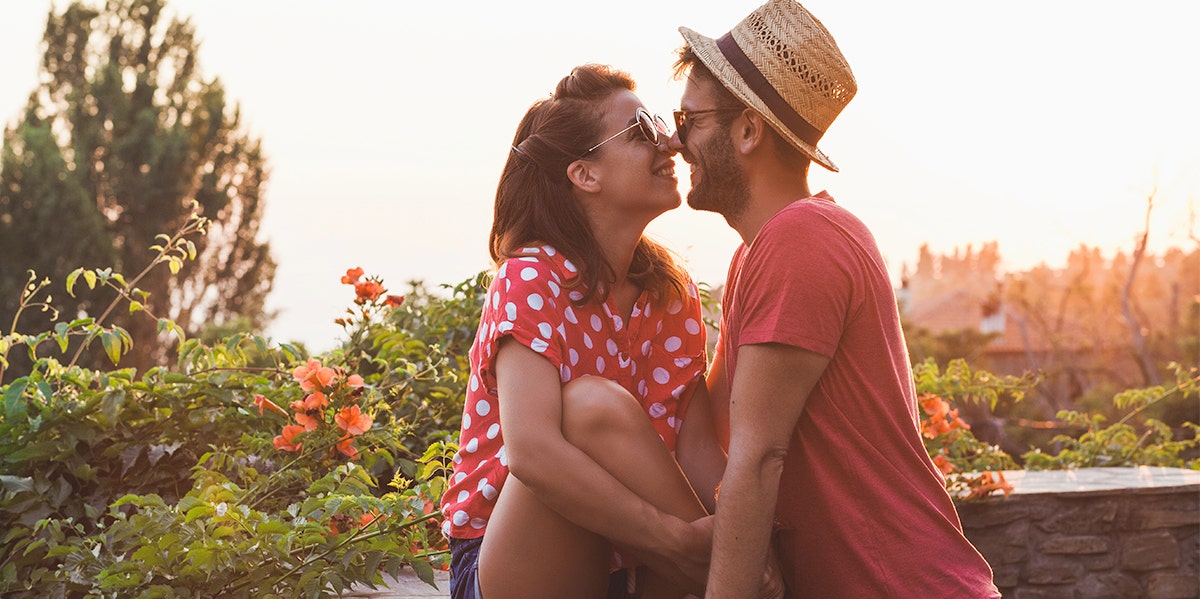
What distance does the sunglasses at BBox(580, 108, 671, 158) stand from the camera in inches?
81.7

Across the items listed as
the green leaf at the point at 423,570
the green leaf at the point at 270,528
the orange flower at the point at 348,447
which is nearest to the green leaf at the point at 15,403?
the orange flower at the point at 348,447

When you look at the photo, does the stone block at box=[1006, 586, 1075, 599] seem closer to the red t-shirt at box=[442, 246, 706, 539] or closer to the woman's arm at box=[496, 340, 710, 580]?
the red t-shirt at box=[442, 246, 706, 539]

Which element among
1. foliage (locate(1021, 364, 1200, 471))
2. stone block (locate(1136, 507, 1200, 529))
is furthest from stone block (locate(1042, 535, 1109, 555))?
foliage (locate(1021, 364, 1200, 471))

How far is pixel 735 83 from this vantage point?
74.5 inches

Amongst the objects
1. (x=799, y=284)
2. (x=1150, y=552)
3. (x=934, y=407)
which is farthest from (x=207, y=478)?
(x=1150, y=552)

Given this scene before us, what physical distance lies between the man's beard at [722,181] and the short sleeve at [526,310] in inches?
12.0

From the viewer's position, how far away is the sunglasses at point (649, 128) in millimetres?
2074

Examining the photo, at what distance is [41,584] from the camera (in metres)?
2.75

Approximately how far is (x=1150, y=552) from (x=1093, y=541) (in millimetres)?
291

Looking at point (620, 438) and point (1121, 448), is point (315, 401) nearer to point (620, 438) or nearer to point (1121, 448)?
point (620, 438)

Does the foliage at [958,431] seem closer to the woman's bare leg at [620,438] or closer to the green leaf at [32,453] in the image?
the woman's bare leg at [620,438]

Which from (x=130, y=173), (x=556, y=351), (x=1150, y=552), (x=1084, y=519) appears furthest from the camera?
(x=130, y=173)

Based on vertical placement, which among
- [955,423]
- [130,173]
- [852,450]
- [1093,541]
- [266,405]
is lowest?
[1093,541]

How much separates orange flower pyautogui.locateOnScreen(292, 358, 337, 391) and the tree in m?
18.0
